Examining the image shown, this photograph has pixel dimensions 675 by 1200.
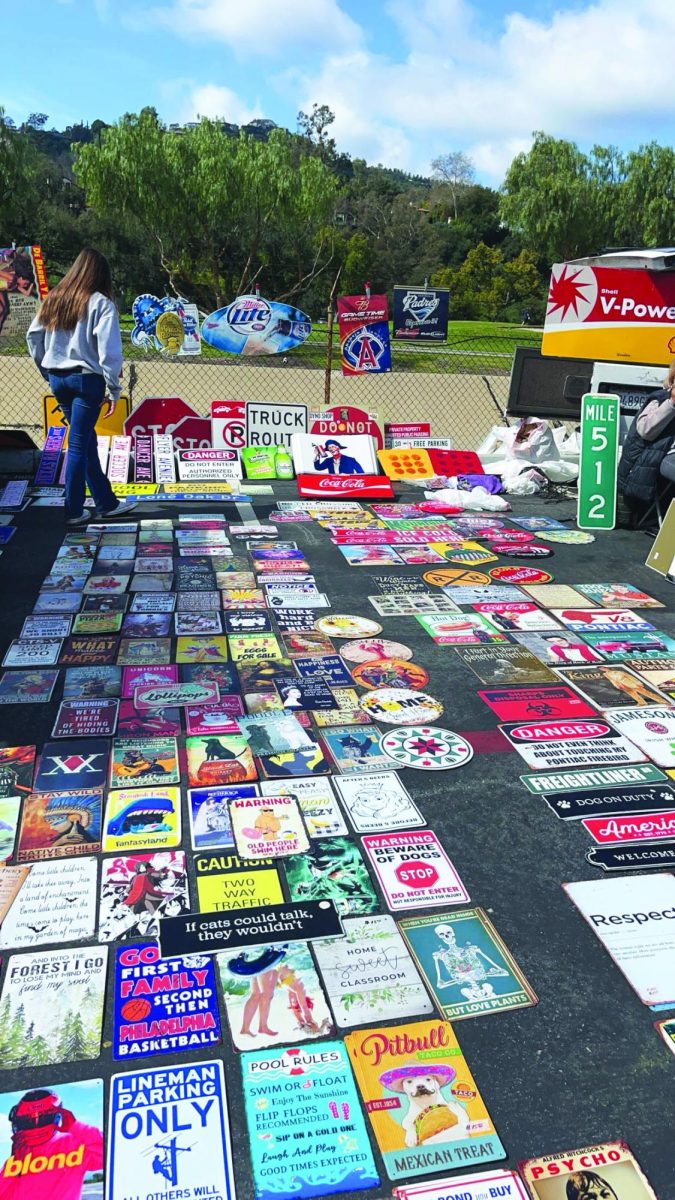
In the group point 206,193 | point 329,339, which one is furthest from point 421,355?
point 329,339

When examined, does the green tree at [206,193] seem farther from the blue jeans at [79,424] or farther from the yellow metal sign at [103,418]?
the blue jeans at [79,424]

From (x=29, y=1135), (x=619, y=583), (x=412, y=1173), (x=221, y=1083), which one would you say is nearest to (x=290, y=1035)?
(x=221, y=1083)

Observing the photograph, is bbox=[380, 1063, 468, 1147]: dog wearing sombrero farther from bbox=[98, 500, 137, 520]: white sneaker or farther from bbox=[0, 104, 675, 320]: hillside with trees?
bbox=[0, 104, 675, 320]: hillside with trees

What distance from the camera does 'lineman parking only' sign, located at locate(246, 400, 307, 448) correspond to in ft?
24.8

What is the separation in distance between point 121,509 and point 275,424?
2152mm

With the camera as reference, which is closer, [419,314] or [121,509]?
[121,509]

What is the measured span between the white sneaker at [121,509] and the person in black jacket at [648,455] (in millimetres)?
3669

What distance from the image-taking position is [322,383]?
17219 millimetres

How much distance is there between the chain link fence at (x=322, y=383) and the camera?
1374 centimetres

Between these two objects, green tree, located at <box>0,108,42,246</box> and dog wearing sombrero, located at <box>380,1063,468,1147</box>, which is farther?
green tree, located at <box>0,108,42,246</box>

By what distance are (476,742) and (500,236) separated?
175 ft

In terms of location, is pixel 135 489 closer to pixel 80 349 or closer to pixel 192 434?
pixel 192 434

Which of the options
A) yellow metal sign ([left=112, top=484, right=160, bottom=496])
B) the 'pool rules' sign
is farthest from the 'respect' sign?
yellow metal sign ([left=112, top=484, right=160, bottom=496])

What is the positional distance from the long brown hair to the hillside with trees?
16798mm
